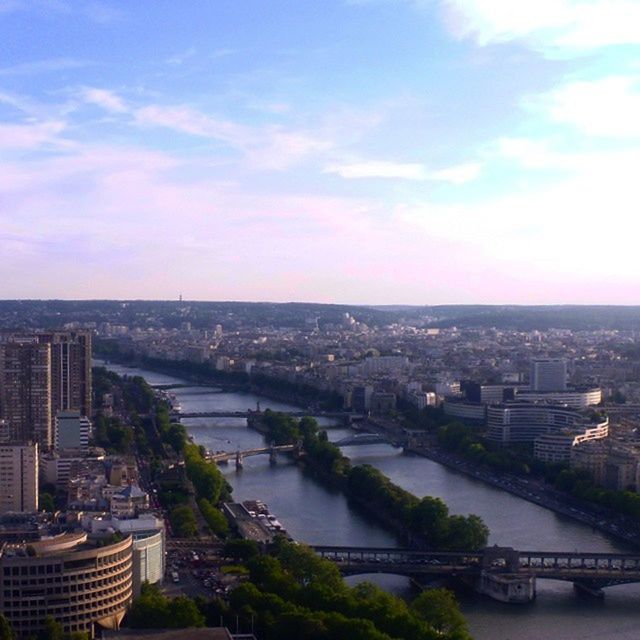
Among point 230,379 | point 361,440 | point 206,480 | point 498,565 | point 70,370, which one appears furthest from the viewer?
point 230,379

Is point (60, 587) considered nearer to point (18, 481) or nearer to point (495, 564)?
point (495, 564)

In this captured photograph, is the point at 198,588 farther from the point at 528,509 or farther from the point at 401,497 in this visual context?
the point at 528,509

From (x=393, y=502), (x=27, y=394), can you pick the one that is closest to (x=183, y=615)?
(x=393, y=502)

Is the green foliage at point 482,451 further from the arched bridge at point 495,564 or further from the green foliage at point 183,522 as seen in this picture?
the green foliage at point 183,522

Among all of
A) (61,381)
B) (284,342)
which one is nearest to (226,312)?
(284,342)

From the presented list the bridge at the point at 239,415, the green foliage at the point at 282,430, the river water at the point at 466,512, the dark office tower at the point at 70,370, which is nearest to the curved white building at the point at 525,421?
the river water at the point at 466,512

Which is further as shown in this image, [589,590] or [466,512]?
[466,512]
